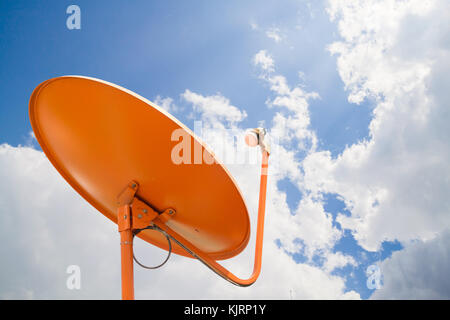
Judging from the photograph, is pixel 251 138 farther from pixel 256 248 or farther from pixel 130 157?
pixel 130 157

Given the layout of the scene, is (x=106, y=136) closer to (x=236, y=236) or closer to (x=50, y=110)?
(x=50, y=110)

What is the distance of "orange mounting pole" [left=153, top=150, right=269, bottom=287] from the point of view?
3.82 metres

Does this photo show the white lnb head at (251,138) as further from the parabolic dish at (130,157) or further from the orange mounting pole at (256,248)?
the parabolic dish at (130,157)

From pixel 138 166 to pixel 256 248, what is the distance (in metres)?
1.74

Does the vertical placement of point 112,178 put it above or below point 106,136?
below

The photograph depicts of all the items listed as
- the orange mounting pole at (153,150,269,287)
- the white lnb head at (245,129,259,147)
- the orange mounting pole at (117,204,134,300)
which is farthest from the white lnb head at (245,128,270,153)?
the orange mounting pole at (117,204,134,300)

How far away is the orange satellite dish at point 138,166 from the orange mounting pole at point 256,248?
0.01 m

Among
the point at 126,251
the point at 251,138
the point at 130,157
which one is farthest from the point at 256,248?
the point at 130,157

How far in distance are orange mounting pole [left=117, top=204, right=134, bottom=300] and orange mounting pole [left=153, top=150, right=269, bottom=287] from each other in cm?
36
